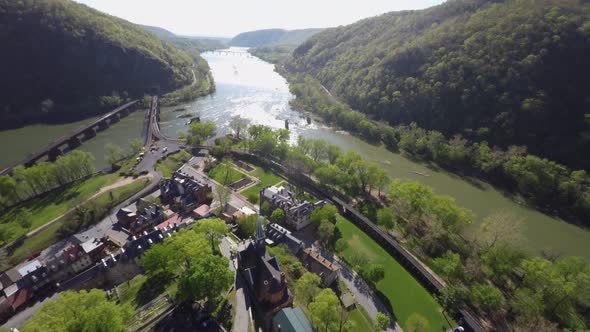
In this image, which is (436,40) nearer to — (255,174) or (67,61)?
(255,174)

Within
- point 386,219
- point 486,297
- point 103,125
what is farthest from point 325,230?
point 103,125

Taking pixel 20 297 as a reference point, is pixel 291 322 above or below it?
above

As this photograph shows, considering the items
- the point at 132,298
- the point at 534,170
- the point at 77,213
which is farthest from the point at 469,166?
the point at 77,213

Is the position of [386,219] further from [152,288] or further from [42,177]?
[42,177]

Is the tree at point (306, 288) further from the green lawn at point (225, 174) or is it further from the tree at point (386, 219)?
the green lawn at point (225, 174)

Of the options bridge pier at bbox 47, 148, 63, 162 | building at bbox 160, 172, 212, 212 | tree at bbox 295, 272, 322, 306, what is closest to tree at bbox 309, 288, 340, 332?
tree at bbox 295, 272, 322, 306

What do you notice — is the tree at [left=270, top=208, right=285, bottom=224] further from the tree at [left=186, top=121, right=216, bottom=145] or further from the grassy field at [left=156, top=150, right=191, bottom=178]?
the tree at [left=186, top=121, right=216, bottom=145]

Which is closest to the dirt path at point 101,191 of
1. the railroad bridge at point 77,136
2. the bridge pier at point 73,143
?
the railroad bridge at point 77,136
